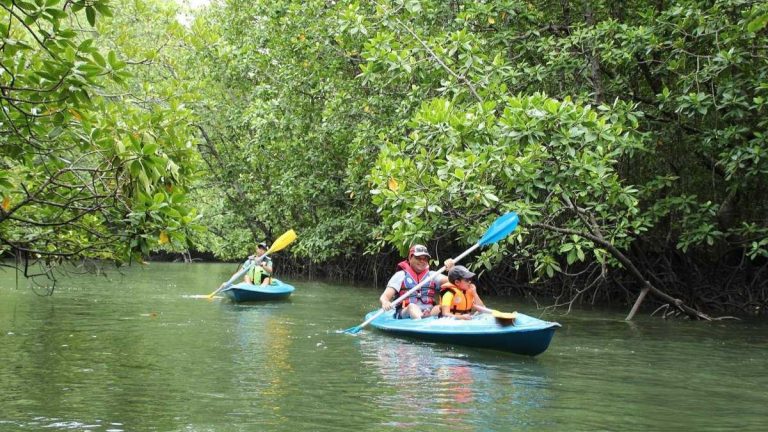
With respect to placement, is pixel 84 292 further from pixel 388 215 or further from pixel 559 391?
pixel 559 391

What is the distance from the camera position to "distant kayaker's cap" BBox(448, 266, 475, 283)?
942cm

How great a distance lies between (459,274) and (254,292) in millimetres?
6690

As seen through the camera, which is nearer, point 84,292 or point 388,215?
point 388,215

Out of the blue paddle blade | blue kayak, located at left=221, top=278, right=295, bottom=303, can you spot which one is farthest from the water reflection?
blue kayak, located at left=221, top=278, right=295, bottom=303

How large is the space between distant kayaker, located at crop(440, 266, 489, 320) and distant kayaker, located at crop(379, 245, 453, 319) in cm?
48

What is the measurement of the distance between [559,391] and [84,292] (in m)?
11.8

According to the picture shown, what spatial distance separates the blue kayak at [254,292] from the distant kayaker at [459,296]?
6292 millimetres

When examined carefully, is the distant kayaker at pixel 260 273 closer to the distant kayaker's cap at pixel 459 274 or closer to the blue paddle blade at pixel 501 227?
the distant kayaker's cap at pixel 459 274

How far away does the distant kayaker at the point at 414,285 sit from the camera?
1030 cm

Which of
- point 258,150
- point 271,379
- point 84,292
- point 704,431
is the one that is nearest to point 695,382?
point 704,431

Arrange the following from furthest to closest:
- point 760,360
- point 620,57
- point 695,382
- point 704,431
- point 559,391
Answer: point 620,57 < point 760,360 < point 695,382 < point 559,391 < point 704,431

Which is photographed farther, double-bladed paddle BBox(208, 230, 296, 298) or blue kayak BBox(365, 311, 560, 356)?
double-bladed paddle BBox(208, 230, 296, 298)

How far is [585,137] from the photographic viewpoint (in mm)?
8867

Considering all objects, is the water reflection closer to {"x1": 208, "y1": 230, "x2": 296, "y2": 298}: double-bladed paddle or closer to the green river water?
the green river water
